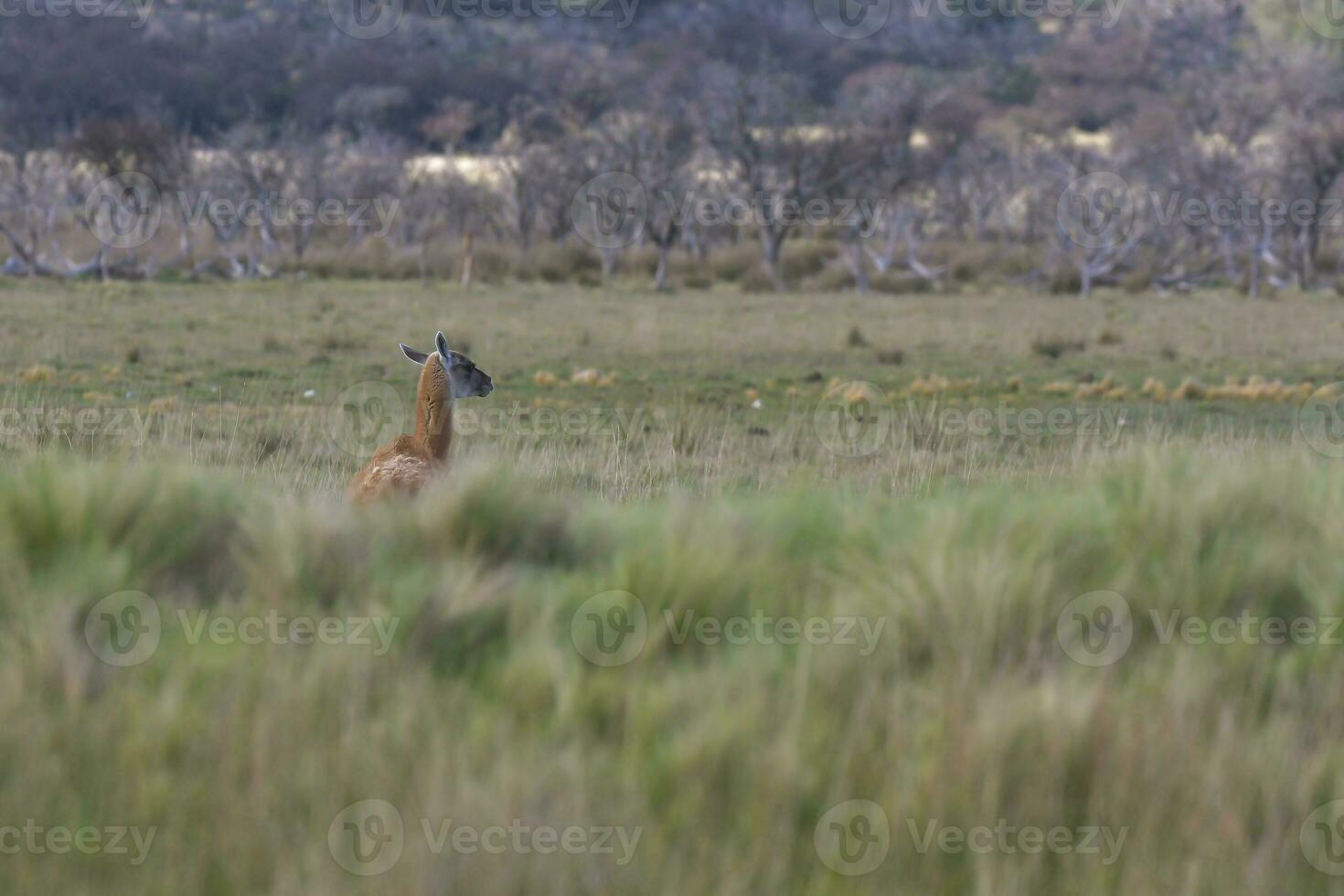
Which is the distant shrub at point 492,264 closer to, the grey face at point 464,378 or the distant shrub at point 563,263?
the distant shrub at point 563,263

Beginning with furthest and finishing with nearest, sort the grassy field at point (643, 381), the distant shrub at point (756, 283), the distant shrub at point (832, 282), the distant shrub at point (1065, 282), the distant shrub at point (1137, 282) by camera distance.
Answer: the distant shrub at point (1137, 282), the distant shrub at point (1065, 282), the distant shrub at point (832, 282), the distant shrub at point (756, 283), the grassy field at point (643, 381)

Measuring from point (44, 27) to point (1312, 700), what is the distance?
94.7 meters

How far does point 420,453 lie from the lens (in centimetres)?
604

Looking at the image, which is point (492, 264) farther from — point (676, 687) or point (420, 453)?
point (676, 687)

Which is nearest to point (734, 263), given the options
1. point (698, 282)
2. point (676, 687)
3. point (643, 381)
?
point (698, 282)

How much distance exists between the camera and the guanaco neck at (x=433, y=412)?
645 centimetres

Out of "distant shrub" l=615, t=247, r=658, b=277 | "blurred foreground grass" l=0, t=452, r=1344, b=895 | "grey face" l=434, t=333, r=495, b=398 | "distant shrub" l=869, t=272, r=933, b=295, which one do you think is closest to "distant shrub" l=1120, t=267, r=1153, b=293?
"distant shrub" l=869, t=272, r=933, b=295

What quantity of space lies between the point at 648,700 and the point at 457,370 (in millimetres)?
4447

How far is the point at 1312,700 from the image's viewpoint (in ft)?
11.1

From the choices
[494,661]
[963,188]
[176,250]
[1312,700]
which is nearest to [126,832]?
[494,661]

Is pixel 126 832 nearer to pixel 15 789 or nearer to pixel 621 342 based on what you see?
pixel 15 789

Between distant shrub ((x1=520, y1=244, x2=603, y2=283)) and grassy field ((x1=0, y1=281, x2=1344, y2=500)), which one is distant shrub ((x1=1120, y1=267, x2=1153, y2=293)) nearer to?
grassy field ((x1=0, y1=281, x2=1344, y2=500))

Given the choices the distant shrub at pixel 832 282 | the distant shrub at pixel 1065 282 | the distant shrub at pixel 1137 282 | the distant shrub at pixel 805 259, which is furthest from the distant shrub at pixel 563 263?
the distant shrub at pixel 1137 282

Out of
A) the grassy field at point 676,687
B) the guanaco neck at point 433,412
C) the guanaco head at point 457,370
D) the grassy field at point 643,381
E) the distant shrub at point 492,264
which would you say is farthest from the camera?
the distant shrub at point 492,264
